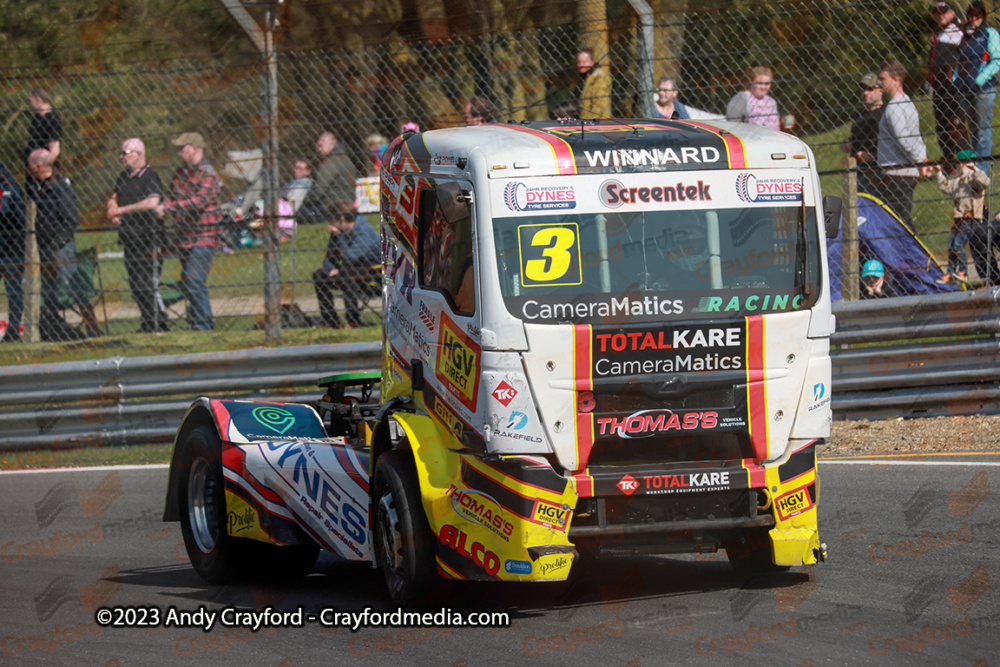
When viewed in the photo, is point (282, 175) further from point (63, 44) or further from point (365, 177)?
point (63, 44)

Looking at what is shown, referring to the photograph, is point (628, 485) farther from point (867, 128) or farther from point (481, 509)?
point (867, 128)

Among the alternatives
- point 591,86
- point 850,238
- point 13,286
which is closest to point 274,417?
point 591,86

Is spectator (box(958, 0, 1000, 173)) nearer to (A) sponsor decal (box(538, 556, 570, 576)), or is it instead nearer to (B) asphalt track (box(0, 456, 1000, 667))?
(B) asphalt track (box(0, 456, 1000, 667))

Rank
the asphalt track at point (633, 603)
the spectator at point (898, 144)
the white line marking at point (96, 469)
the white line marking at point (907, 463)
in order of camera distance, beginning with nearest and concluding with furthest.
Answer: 1. the asphalt track at point (633, 603)
2. the white line marking at point (907, 463)
3. the spectator at point (898, 144)
4. the white line marking at point (96, 469)

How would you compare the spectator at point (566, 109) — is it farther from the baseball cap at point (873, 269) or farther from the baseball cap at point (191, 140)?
the baseball cap at point (191, 140)

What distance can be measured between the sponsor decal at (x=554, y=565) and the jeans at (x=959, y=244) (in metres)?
6.86

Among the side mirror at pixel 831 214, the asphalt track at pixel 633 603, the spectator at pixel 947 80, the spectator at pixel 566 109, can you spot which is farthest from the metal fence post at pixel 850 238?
the side mirror at pixel 831 214

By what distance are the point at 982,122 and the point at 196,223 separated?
7437 mm

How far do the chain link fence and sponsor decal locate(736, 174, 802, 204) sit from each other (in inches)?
186

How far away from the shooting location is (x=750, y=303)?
6.36m

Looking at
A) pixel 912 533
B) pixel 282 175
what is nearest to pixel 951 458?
pixel 912 533

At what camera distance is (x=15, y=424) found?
12516 mm

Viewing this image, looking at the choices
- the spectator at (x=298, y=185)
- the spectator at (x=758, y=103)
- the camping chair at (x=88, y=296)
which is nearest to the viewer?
the spectator at (x=758, y=103)

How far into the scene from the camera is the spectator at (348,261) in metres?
13.0
